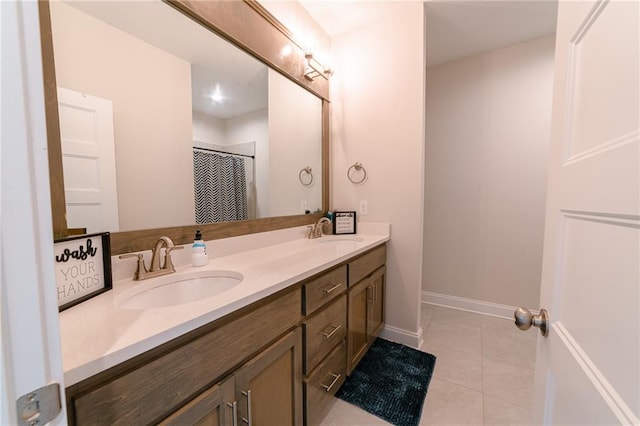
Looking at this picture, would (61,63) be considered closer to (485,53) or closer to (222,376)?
(222,376)

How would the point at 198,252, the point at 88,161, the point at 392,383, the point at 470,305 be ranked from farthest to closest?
the point at 470,305 < the point at 392,383 < the point at 198,252 < the point at 88,161

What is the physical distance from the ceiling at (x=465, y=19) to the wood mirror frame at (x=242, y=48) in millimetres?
406

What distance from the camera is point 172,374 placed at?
0.61m

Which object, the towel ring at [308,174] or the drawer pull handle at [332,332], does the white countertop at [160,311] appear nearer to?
the drawer pull handle at [332,332]

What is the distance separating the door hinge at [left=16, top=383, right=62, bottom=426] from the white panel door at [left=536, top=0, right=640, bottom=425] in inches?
28.2

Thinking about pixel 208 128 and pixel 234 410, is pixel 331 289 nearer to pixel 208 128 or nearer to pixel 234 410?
pixel 234 410

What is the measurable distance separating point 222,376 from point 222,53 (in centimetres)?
147

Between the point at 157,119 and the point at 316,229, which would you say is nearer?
→ the point at 157,119

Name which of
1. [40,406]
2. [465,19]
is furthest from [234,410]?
[465,19]

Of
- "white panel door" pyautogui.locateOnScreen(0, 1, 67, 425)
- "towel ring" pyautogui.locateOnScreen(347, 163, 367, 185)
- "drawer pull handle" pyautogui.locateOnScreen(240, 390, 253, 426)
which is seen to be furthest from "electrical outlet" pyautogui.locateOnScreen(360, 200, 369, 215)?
"white panel door" pyautogui.locateOnScreen(0, 1, 67, 425)

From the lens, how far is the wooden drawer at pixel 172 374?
19.4 inches

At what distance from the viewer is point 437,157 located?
8.46ft

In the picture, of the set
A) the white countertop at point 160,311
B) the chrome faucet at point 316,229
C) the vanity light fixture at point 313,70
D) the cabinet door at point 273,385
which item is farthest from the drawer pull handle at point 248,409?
the vanity light fixture at point 313,70

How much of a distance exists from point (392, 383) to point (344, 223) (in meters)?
1.13
